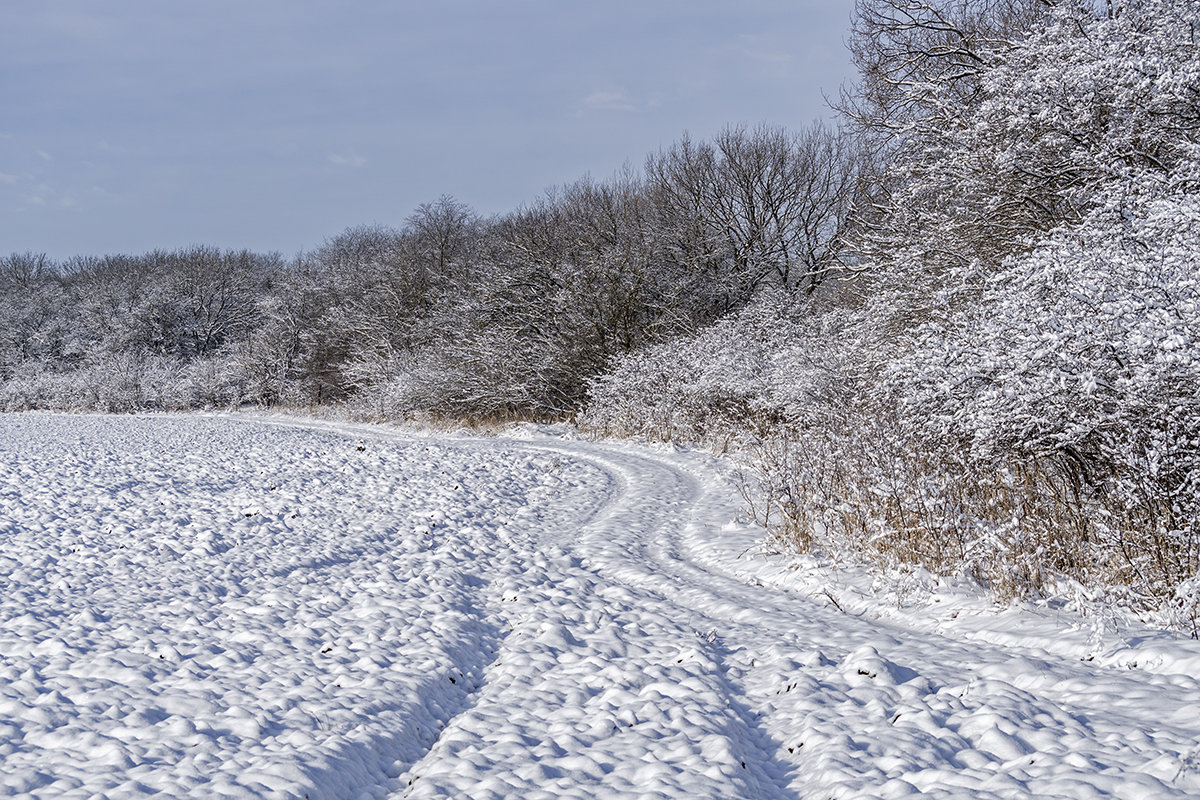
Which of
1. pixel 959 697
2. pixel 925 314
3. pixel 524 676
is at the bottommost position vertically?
pixel 524 676

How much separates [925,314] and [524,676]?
9090mm

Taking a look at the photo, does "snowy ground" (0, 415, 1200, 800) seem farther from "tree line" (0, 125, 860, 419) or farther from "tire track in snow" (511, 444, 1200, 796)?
"tree line" (0, 125, 860, 419)

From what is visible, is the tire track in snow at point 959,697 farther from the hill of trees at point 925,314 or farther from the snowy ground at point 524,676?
the hill of trees at point 925,314

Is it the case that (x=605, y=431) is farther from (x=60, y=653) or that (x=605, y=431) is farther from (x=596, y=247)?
(x=60, y=653)

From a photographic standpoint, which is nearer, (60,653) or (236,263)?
(60,653)

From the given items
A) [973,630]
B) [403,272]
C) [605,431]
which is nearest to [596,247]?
[605,431]

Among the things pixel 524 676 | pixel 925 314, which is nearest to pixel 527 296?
pixel 925 314

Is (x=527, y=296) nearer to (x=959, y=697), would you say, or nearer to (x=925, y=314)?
(x=925, y=314)

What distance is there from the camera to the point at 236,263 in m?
58.6

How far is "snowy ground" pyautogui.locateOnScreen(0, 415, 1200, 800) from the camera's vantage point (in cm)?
366

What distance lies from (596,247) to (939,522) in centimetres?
2246

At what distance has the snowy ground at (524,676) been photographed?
3660 millimetres

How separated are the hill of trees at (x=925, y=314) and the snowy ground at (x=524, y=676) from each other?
1.19 metres

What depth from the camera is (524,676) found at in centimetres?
514
